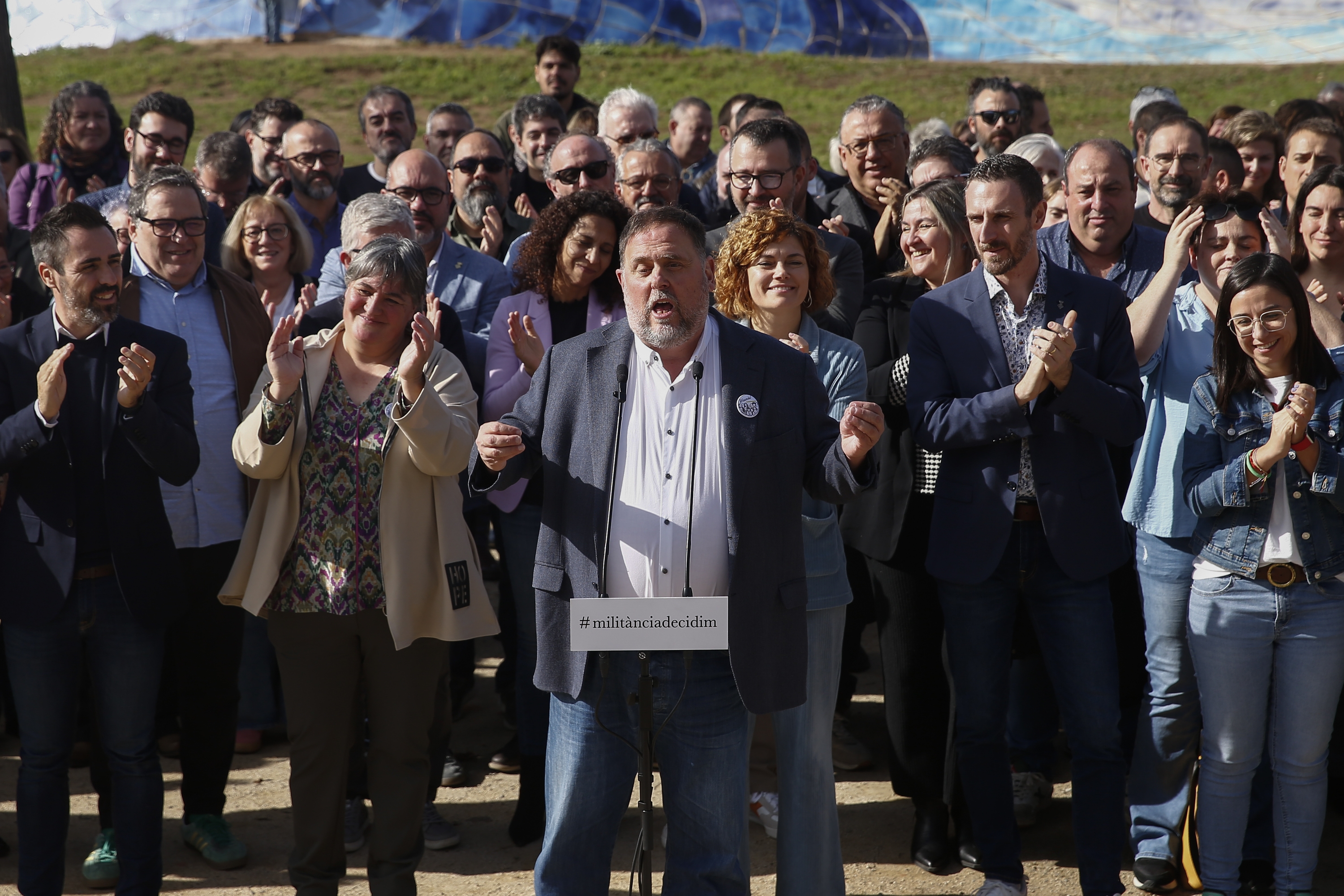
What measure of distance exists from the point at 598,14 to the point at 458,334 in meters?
22.7

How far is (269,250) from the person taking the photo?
5375 millimetres

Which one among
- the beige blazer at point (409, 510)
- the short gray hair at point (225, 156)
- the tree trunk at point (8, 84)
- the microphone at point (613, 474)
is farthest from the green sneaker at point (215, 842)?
the tree trunk at point (8, 84)

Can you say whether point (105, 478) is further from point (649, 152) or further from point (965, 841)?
point (965, 841)

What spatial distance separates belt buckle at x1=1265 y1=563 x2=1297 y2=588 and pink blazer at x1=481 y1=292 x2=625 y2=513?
7.43 ft

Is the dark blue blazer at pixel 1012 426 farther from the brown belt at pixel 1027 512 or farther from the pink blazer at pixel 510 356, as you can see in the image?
the pink blazer at pixel 510 356

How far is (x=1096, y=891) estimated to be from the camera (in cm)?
395

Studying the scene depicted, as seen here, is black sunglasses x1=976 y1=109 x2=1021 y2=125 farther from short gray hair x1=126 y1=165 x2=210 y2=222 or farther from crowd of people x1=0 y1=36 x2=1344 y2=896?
short gray hair x1=126 y1=165 x2=210 y2=222

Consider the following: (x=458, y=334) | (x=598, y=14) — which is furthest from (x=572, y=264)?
(x=598, y=14)

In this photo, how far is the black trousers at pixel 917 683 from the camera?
4.41 m

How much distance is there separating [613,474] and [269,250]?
9.04 feet

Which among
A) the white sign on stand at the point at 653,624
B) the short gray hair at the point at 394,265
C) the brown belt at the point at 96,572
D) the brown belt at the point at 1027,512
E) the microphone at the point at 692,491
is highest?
the short gray hair at the point at 394,265

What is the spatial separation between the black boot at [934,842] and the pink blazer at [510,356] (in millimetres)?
1833

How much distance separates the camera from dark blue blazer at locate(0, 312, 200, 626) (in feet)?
12.7

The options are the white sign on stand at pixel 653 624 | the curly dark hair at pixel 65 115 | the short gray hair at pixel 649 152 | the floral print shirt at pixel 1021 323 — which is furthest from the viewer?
the curly dark hair at pixel 65 115
